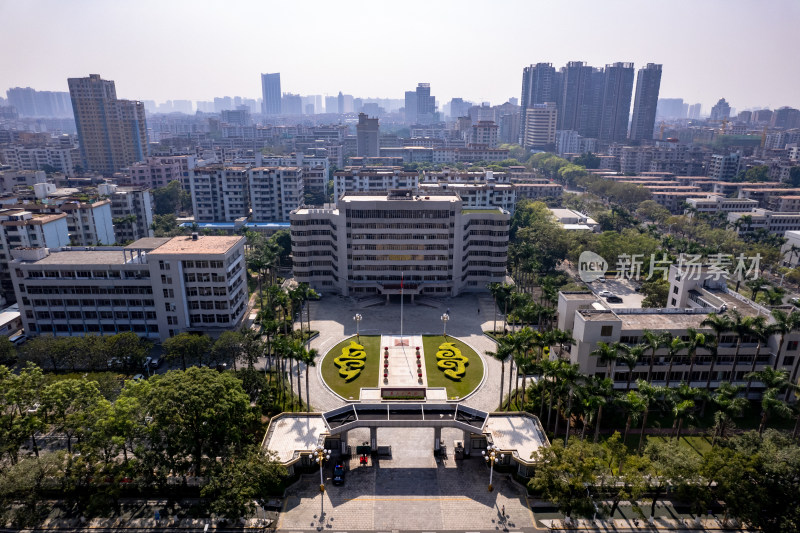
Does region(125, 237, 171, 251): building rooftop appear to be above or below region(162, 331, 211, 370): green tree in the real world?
above

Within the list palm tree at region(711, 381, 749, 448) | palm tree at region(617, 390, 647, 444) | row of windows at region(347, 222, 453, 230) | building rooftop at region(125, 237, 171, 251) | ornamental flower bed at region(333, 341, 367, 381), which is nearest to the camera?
palm tree at region(617, 390, 647, 444)

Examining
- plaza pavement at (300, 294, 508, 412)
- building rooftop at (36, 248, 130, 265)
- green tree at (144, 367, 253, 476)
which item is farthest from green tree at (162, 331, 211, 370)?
building rooftop at (36, 248, 130, 265)

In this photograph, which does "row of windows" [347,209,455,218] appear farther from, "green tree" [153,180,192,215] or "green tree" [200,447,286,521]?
"green tree" [153,180,192,215]

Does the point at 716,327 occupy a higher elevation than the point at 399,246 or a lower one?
higher

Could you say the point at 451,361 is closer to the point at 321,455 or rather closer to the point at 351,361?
the point at 351,361

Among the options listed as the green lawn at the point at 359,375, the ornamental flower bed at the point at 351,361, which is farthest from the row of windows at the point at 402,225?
the ornamental flower bed at the point at 351,361

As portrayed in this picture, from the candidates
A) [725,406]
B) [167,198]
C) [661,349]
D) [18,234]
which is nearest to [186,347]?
[18,234]

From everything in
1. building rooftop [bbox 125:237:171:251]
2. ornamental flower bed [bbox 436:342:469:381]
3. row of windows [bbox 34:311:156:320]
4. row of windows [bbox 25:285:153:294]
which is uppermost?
building rooftop [bbox 125:237:171:251]
